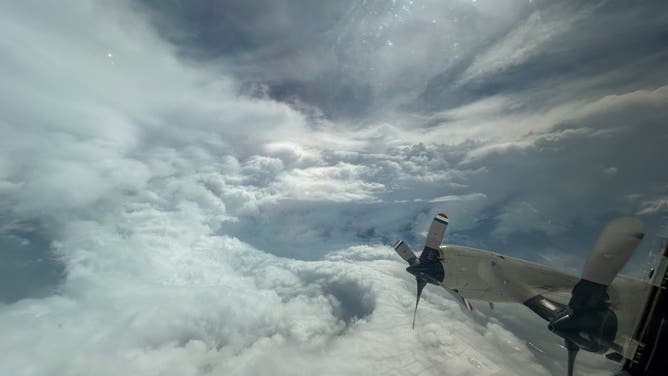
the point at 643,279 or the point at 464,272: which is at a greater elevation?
the point at 643,279

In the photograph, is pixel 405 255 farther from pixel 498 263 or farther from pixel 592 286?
pixel 592 286

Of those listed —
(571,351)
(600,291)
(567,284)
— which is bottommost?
(571,351)

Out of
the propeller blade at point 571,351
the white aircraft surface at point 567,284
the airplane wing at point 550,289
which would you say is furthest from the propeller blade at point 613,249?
the propeller blade at point 571,351

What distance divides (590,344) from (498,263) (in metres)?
11.0

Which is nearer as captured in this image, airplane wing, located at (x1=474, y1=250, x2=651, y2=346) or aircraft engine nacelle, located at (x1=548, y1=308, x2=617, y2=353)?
airplane wing, located at (x1=474, y1=250, x2=651, y2=346)

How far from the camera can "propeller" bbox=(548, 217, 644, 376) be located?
11.1 metres

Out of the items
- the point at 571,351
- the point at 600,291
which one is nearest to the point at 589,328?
the point at 600,291

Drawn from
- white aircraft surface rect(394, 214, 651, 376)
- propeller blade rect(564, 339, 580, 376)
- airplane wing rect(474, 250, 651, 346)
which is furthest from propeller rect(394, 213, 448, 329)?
propeller blade rect(564, 339, 580, 376)

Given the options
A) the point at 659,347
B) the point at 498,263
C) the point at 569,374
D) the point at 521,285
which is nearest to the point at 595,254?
the point at 659,347

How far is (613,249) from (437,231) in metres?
12.6

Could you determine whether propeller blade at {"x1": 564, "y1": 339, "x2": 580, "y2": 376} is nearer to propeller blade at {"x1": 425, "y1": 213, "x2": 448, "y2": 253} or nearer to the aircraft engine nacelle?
the aircraft engine nacelle

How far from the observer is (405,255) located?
1084 inches

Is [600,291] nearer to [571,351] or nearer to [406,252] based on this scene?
[571,351]

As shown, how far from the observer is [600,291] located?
1241 cm
